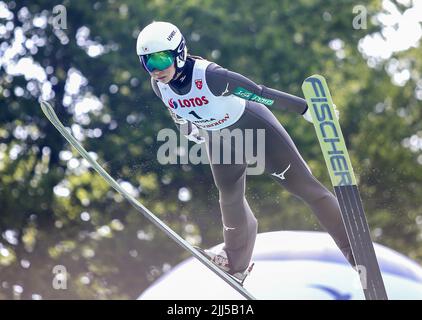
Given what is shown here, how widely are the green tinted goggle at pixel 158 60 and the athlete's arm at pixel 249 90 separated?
11.7 inches

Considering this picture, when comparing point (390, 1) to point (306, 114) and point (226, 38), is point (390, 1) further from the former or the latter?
point (306, 114)

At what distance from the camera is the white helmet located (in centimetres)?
688

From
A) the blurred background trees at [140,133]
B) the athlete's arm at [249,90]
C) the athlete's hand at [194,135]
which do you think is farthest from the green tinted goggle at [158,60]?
the blurred background trees at [140,133]

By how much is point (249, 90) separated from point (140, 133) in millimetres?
6131

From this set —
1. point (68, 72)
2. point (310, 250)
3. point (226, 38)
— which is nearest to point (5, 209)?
point (68, 72)

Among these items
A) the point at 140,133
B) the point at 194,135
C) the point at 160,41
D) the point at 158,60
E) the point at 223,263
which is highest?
the point at 140,133

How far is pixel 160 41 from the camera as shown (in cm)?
689

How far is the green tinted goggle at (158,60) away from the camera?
6887 millimetres

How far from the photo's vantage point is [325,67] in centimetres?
1598

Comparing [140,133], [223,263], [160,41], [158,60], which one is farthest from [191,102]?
[140,133]

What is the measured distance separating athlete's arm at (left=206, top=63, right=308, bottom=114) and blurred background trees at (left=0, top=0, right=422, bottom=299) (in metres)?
4.91

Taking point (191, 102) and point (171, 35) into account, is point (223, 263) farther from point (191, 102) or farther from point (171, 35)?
point (171, 35)

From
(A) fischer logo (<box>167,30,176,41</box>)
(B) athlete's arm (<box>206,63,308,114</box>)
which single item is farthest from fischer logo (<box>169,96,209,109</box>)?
(A) fischer logo (<box>167,30,176,41</box>)
